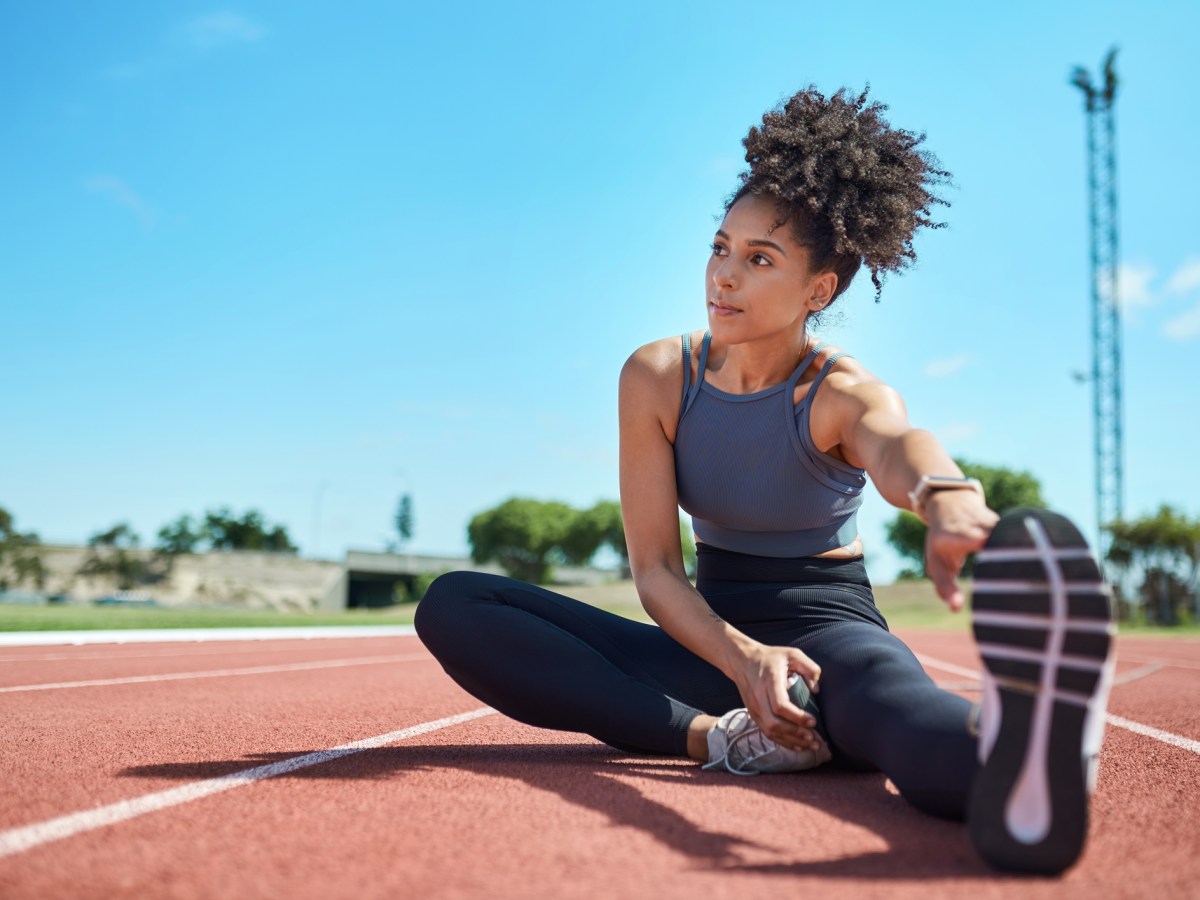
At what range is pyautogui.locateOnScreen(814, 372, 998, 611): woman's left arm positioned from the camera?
1972mm

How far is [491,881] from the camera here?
1760 mm

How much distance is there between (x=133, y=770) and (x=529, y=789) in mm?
1165

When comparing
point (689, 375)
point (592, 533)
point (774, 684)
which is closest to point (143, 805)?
point (774, 684)

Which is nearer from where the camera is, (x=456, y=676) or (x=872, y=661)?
(x=872, y=661)

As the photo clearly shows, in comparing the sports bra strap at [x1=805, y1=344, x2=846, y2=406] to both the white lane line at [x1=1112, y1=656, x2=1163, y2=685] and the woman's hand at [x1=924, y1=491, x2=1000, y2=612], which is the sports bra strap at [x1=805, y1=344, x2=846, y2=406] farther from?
the white lane line at [x1=1112, y1=656, x2=1163, y2=685]

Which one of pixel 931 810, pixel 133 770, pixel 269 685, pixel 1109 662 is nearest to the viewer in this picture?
pixel 1109 662

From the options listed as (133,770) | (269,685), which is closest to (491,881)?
(133,770)

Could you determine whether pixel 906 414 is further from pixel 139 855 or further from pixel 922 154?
pixel 139 855

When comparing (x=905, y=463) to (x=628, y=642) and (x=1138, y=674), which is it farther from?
(x=1138, y=674)

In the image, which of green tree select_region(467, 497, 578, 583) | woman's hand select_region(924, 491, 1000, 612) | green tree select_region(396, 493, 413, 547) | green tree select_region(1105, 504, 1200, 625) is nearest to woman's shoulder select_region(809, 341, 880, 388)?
woman's hand select_region(924, 491, 1000, 612)

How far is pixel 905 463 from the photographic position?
90.2 inches

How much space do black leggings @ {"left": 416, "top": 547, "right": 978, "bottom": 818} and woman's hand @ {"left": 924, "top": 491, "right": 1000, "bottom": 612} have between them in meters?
0.91

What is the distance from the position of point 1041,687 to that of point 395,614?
4664 cm

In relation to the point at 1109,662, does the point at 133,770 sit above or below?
below
